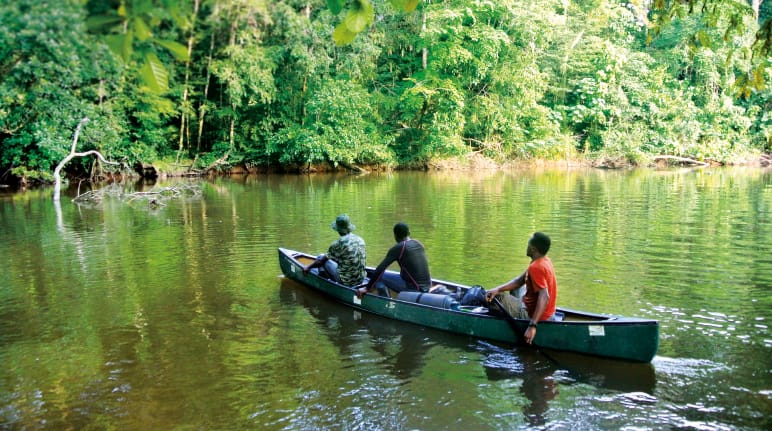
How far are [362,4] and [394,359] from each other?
471cm

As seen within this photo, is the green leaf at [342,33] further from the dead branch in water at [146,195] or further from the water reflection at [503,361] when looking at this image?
the dead branch in water at [146,195]

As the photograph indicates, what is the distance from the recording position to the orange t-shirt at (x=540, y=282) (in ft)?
22.2

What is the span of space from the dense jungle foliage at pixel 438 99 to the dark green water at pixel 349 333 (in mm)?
14526

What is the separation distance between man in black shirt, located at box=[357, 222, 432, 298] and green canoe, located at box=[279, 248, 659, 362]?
25 centimetres

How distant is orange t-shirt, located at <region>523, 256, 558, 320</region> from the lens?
6781 millimetres

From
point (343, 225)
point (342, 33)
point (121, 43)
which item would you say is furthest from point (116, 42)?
point (343, 225)

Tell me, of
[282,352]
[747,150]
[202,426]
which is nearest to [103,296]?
[282,352]

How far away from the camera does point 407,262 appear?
333 inches

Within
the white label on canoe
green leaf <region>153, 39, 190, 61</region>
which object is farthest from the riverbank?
green leaf <region>153, 39, 190, 61</region>

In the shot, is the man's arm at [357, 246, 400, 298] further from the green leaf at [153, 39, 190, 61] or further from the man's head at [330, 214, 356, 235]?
the green leaf at [153, 39, 190, 61]

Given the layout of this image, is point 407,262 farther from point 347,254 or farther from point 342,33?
point 342,33

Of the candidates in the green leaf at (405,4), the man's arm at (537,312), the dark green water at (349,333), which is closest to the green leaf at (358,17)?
the green leaf at (405,4)

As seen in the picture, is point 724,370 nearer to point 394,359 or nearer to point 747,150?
point 394,359

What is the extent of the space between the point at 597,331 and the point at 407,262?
109 inches
